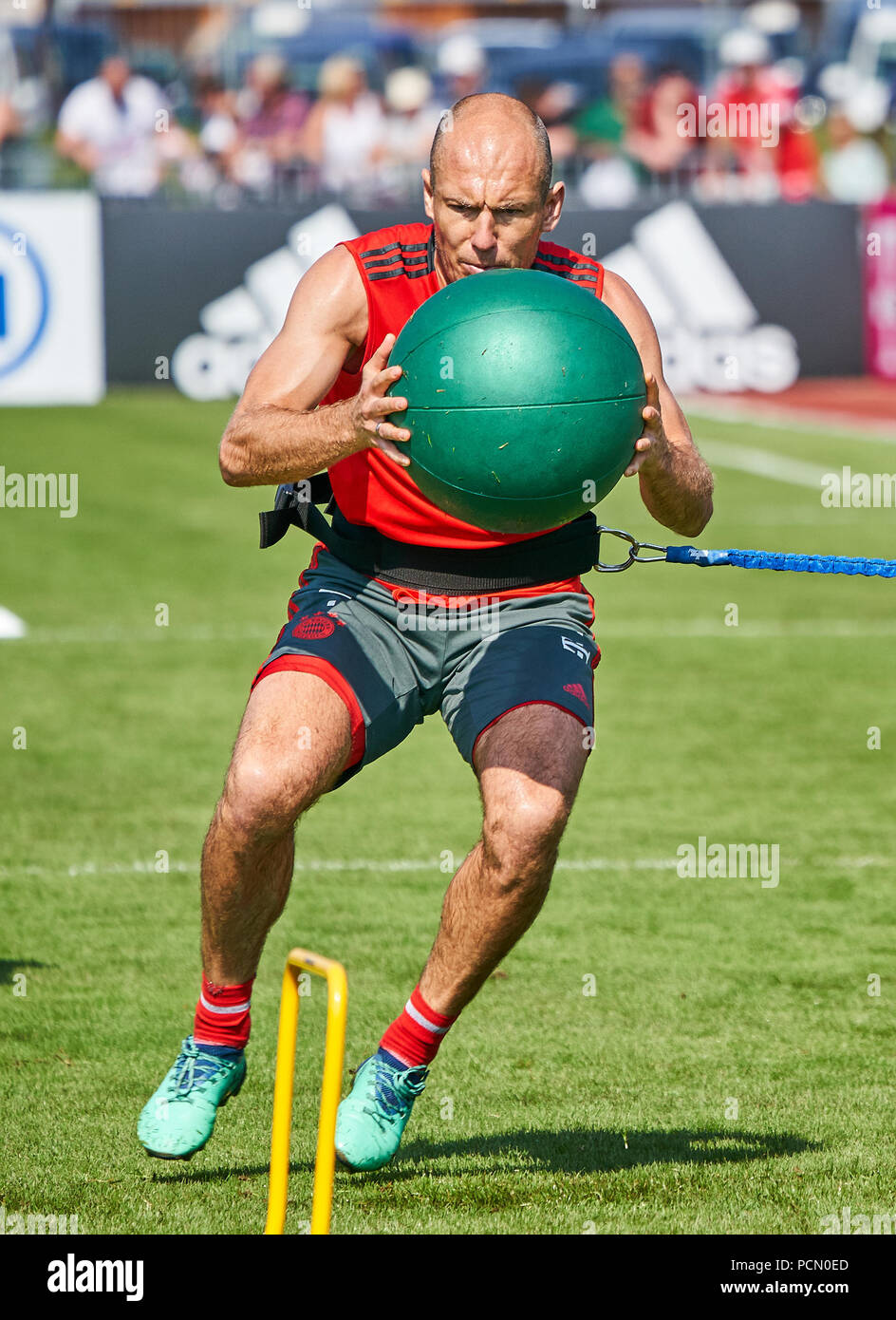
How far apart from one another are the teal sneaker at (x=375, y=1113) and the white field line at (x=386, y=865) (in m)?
2.94

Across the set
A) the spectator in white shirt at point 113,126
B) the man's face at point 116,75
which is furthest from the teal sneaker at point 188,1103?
the man's face at point 116,75

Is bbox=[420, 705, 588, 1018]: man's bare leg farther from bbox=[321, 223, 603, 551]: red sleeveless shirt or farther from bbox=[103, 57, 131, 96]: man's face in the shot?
bbox=[103, 57, 131, 96]: man's face

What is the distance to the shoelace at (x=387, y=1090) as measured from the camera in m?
4.45

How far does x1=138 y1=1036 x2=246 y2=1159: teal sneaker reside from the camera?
4.39 meters

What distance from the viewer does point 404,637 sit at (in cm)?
485

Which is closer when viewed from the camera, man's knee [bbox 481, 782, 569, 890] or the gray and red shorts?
man's knee [bbox 481, 782, 569, 890]

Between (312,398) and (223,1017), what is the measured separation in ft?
4.80

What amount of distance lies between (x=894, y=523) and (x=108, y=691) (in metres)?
7.36

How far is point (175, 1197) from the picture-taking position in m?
4.46

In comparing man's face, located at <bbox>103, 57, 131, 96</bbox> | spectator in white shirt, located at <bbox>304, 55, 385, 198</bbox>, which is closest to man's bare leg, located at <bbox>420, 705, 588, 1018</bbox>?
man's face, located at <bbox>103, 57, 131, 96</bbox>

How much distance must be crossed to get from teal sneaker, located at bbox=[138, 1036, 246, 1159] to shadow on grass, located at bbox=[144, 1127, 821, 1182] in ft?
0.73

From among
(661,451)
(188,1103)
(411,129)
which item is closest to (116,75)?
(411,129)
